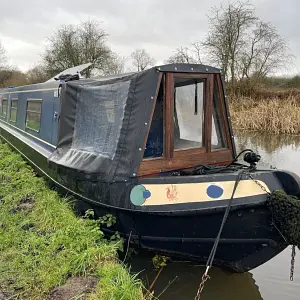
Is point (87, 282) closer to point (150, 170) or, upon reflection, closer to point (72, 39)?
point (150, 170)

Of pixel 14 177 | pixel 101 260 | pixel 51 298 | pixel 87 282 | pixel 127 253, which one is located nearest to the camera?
pixel 51 298

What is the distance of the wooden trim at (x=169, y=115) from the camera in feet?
11.9

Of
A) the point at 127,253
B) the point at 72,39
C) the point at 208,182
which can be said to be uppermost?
the point at 72,39

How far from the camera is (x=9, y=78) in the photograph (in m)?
35.3

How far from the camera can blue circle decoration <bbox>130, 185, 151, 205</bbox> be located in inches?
135

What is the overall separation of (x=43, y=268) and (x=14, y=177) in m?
3.31

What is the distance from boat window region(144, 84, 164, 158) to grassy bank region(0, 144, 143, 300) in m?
0.95

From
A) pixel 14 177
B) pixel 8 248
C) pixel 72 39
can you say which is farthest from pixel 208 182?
pixel 72 39

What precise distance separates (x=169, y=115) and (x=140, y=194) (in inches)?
32.7

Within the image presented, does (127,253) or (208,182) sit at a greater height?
(208,182)

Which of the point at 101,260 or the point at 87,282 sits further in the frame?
the point at 101,260

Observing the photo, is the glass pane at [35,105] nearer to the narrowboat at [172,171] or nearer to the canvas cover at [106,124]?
the canvas cover at [106,124]

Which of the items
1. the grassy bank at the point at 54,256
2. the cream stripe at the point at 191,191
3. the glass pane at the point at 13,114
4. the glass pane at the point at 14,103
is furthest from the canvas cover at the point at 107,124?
the glass pane at the point at 14,103

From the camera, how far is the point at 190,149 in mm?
3879
